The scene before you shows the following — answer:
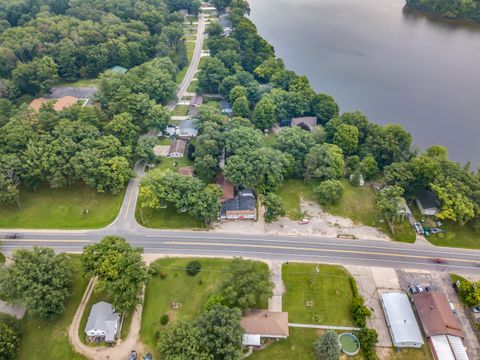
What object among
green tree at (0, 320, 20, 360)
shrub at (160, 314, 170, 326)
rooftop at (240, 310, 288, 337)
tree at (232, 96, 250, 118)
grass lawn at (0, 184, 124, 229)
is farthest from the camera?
tree at (232, 96, 250, 118)

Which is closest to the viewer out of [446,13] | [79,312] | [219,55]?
[79,312]

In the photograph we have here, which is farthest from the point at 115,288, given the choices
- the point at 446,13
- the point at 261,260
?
the point at 446,13

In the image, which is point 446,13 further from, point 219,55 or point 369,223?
point 369,223

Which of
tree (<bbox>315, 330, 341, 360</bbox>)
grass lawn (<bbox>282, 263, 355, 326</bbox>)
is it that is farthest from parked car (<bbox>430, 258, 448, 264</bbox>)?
tree (<bbox>315, 330, 341, 360</bbox>)

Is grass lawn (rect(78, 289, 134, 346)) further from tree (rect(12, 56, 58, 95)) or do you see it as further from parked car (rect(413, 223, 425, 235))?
tree (rect(12, 56, 58, 95))

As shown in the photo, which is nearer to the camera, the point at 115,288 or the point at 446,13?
the point at 115,288

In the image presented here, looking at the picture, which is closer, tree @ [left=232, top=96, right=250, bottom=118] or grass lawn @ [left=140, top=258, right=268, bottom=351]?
grass lawn @ [left=140, top=258, right=268, bottom=351]
